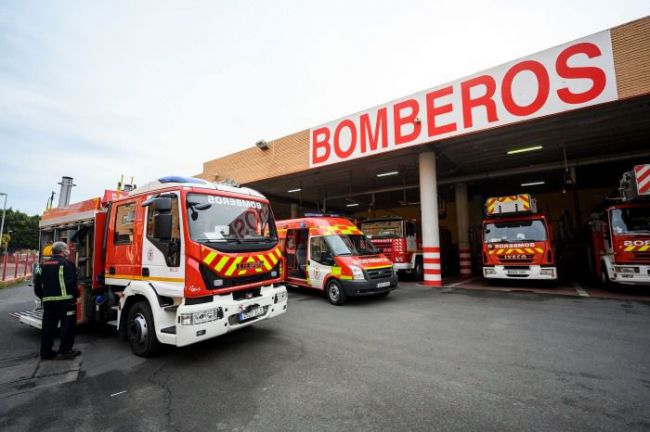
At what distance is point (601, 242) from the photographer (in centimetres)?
932

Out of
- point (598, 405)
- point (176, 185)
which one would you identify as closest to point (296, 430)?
point (598, 405)

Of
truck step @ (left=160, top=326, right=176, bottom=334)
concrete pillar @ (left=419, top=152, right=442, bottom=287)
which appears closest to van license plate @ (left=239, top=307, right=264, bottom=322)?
truck step @ (left=160, top=326, right=176, bottom=334)

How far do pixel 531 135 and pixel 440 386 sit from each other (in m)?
10.7

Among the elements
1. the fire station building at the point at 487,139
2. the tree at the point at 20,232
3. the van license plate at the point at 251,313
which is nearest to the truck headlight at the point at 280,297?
the van license plate at the point at 251,313

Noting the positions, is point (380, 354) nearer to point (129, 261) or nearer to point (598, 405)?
point (598, 405)

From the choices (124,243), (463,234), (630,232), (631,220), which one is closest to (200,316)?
(124,243)

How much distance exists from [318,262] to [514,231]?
6.88m

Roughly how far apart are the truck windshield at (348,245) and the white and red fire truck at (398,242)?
4.32 meters

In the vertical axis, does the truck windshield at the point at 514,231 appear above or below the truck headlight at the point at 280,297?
above

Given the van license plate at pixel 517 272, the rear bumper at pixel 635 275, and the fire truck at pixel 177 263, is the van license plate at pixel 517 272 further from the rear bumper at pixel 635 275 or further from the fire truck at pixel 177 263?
the fire truck at pixel 177 263

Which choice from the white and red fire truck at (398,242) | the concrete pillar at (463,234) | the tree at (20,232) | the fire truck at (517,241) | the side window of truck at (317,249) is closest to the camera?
the side window of truck at (317,249)

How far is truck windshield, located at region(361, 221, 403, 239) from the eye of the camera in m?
12.8

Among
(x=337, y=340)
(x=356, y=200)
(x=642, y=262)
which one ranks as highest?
(x=356, y=200)

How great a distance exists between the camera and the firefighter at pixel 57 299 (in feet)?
13.9
